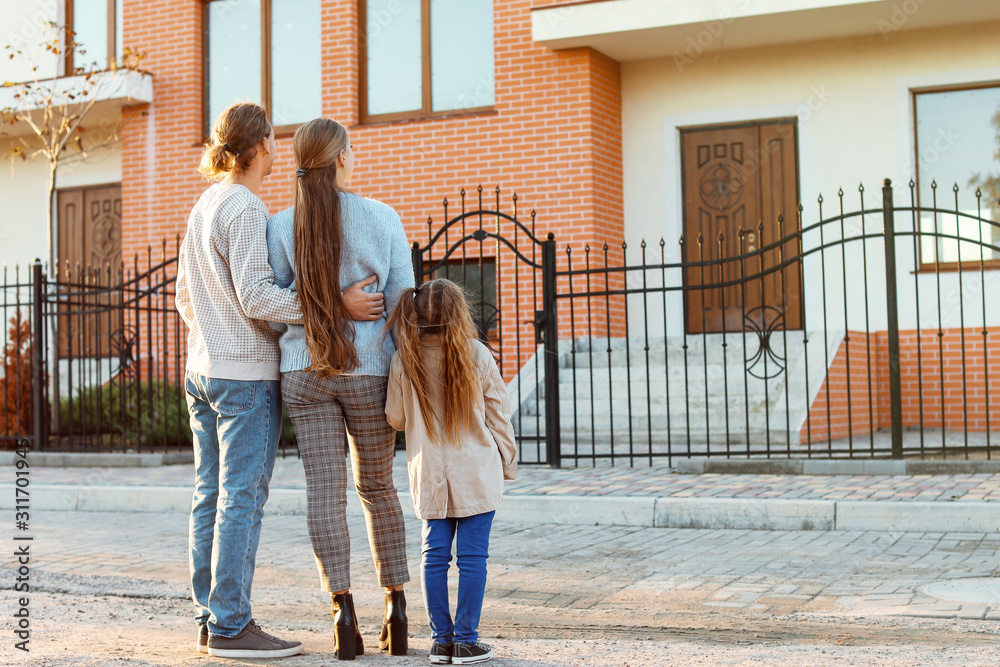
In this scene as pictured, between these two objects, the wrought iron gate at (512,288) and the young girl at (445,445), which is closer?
the young girl at (445,445)

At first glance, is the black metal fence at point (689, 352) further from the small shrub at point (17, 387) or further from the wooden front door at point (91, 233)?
the wooden front door at point (91, 233)

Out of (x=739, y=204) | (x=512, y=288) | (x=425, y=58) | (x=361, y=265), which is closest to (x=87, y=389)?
(x=512, y=288)

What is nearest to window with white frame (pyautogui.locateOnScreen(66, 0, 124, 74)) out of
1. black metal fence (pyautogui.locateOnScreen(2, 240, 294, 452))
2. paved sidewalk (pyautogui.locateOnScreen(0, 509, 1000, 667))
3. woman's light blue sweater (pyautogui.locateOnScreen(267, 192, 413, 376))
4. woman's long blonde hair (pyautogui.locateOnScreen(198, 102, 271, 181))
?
black metal fence (pyautogui.locateOnScreen(2, 240, 294, 452))

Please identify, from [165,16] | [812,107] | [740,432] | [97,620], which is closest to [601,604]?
[97,620]

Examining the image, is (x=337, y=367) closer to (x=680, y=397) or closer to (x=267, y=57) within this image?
(x=680, y=397)

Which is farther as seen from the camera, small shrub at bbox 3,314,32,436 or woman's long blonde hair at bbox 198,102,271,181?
small shrub at bbox 3,314,32,436

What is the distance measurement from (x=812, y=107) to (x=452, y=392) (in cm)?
977

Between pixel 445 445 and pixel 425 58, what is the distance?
1029 cm

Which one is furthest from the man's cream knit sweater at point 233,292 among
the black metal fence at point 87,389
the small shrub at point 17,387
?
the small shrub at point 17,387

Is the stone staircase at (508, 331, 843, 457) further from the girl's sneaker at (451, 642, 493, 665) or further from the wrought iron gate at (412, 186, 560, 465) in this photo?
the girl's sneaker at (451, 642, 493, 665)

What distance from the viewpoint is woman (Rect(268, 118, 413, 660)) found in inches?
140

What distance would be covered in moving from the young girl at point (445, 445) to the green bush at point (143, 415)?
24.5 feet

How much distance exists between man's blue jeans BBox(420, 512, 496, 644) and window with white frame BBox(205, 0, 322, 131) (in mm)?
10866

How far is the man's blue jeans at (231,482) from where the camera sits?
3.57 metres
